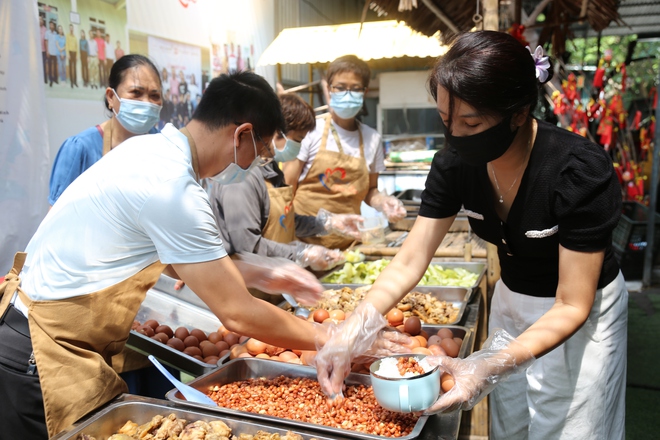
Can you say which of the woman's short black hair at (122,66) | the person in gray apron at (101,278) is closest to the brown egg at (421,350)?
the person in gray apron at (101,278)

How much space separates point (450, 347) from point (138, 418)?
45.3 inches

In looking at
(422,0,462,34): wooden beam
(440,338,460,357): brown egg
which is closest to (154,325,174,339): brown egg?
(440,338,460,357): brown egg

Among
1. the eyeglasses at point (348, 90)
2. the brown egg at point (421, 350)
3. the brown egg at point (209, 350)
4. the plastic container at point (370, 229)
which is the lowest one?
the brown egg at point (209, 350)

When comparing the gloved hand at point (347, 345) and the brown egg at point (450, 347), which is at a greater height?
the gloved hand at point (347, 345)

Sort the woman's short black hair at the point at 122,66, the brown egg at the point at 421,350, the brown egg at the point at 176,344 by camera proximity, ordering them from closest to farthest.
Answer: the brown egg at the point at 421,350, the brown egg at the point at 176,344, the woman's short black hair at the point at 122,66

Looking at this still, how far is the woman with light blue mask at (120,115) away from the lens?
308 centimetres

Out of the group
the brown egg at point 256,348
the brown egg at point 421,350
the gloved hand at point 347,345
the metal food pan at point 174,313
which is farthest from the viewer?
the metal food pan at point 174,313

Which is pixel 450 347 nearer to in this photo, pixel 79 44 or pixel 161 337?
pixel 161 337

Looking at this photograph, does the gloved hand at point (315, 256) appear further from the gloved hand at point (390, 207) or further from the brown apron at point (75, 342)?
the brown apron at point (75, 342)

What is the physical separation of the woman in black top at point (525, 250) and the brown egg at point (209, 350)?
62 centimetres

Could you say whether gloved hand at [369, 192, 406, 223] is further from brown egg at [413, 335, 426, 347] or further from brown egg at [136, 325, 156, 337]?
brown egg at [136, 325, 156, 337]

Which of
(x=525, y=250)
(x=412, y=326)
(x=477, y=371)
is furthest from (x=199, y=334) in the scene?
(x=525, y=250)

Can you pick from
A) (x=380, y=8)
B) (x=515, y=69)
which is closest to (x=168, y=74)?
(x=380, y=8)

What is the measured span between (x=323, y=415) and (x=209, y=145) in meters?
0.93
